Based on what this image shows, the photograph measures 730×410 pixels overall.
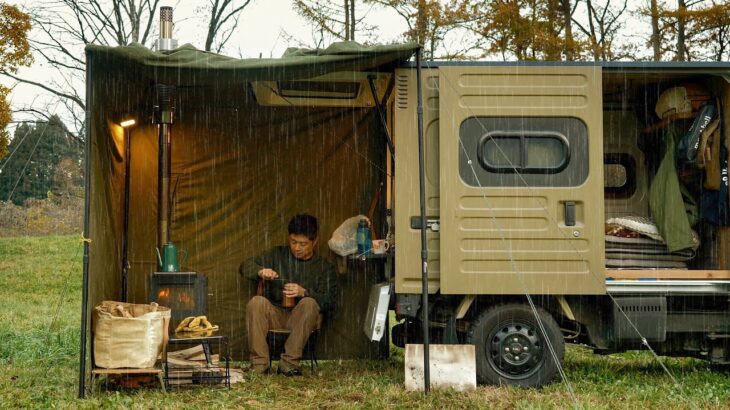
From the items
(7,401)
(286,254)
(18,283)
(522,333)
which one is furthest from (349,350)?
(18,283)

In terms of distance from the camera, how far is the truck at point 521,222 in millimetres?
6320

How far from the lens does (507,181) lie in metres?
6.40

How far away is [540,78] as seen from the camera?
6426mm

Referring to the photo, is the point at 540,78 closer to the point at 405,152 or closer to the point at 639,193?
the point at 405,152

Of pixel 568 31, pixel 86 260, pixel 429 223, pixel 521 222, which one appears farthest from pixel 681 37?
pixel 86 260

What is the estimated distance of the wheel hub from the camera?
6398 millimetres

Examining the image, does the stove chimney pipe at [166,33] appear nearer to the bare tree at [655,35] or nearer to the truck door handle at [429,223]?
the truck door handle at [429,223]

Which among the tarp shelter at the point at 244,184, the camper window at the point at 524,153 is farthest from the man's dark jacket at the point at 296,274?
the camper window at the point at 524,153

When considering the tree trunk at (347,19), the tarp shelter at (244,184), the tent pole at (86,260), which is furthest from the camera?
the tree trunk at (347,19)

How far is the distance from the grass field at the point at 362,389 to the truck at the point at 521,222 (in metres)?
0.39

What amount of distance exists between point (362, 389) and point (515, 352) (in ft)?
3.70

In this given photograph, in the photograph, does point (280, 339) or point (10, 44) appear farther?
point (10, 44)

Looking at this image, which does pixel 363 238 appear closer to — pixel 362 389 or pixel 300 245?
pixel 300 245

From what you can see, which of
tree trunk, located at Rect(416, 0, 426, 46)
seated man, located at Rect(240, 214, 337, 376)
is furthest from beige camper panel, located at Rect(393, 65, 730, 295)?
tree trunk, located at Rect(416, 0, 426, 46)
